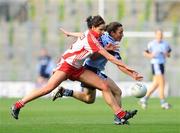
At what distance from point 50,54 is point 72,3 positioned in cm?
520

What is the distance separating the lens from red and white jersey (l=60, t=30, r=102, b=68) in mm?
15383

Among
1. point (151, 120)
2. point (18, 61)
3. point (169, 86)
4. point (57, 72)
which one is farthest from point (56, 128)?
point (18, 61)

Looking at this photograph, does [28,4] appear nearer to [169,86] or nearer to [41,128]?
[169,86]

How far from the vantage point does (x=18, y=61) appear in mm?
37156

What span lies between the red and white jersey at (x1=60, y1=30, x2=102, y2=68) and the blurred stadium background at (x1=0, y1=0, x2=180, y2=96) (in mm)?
18284

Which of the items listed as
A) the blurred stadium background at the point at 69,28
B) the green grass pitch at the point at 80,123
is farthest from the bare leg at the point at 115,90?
the blurred stadium background at the point at 69,28

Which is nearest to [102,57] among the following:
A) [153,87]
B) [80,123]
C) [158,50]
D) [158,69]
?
[80,123]

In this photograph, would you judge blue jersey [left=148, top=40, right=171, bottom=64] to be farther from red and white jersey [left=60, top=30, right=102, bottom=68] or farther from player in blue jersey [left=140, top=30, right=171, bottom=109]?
red and white jersey [left=60, top=30, right=102, bottom=68]

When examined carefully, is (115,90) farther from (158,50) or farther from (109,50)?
(158,50)

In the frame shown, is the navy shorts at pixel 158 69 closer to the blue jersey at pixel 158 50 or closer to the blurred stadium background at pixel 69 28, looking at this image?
the blue jersey at pixel 158 50

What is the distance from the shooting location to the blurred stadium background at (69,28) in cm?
3600

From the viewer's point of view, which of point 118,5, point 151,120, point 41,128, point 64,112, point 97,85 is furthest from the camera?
point 118,5

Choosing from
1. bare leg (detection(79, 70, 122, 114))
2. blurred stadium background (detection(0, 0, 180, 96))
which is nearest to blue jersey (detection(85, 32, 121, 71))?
bare leg (detection(79, 70, 122, 114))

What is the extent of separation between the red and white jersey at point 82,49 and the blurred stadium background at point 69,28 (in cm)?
1828
